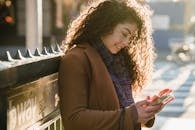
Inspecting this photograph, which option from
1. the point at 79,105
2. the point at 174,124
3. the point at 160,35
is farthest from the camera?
the point at 160,35

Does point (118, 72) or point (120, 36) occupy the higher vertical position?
point (120, 36)

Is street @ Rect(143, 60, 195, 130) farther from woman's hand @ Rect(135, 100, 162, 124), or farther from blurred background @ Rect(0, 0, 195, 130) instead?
woman's hand @ Rect(135, 100, 162, 124)

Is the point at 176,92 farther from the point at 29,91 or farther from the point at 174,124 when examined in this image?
the point at 29,91

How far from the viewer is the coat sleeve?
7.63 ft

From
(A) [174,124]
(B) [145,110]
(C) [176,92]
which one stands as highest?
(B) [145,110]

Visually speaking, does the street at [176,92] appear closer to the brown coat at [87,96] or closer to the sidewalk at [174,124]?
the sidewalk at [174,124]

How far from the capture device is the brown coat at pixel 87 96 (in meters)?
2.33

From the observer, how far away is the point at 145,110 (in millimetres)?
2377

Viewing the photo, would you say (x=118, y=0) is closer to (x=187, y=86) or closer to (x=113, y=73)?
(x=113, y=73)

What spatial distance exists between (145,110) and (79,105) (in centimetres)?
31

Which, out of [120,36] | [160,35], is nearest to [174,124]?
[120,36]

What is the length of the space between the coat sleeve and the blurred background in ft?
21.0

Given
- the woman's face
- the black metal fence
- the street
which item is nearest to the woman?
the woman's face

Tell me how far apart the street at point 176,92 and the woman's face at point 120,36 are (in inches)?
247
